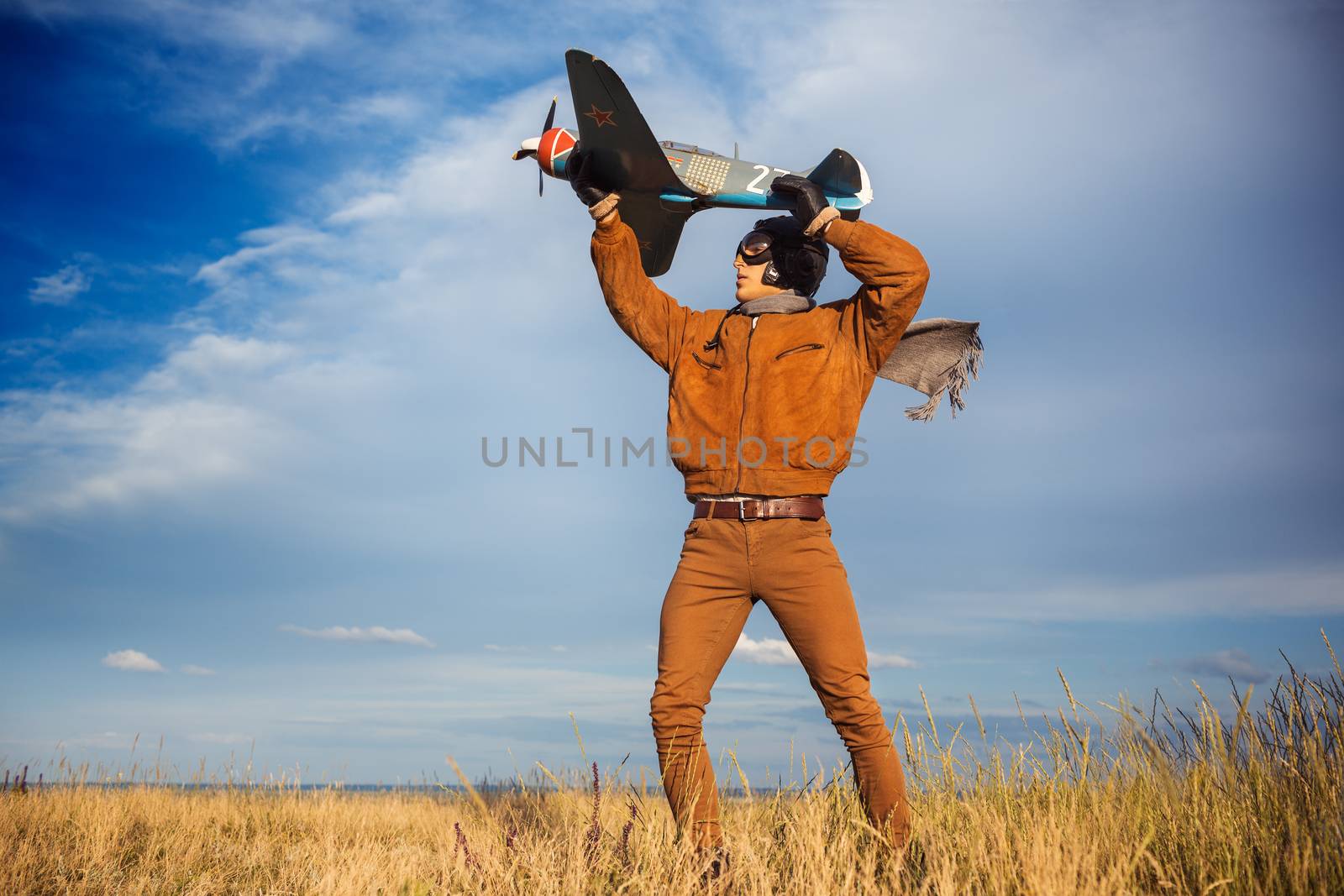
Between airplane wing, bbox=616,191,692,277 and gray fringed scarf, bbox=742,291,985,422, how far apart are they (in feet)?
4.46

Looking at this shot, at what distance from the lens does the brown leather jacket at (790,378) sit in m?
3.76

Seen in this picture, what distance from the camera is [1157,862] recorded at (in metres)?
2.87

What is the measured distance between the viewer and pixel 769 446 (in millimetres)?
3744

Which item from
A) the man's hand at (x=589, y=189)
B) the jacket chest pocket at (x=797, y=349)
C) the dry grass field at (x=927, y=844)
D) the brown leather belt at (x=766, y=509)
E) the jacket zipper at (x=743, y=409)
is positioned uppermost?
the man's hand at (x=589, y=189)

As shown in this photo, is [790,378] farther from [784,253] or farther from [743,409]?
[784,253]

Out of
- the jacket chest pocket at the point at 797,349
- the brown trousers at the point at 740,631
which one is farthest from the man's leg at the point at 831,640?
the jacket chest pocket at the point at 797,349

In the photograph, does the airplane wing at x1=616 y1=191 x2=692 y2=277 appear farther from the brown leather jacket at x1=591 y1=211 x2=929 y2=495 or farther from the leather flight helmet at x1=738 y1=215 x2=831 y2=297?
the leather flight helmet at x1=738 y1=215 x2=831 y2=297

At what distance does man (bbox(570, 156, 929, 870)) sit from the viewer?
140 inches

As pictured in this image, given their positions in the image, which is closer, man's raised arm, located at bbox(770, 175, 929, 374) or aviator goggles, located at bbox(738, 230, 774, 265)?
man's raised arm, located at bbox(770, 175, 929, 374)

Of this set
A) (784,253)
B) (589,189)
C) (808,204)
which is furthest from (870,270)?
(589,189)

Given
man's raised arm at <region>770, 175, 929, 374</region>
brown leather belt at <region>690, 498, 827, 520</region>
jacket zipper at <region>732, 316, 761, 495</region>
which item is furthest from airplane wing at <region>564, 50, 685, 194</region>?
brown leather belt at <region>690, 498, 827, 520</region>

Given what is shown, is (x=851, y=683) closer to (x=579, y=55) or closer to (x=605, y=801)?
(x=605, y=801)

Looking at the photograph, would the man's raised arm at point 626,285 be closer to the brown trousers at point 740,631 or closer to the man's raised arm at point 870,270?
the man's raised arm at point 870,270

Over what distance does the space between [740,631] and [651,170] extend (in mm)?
2316
